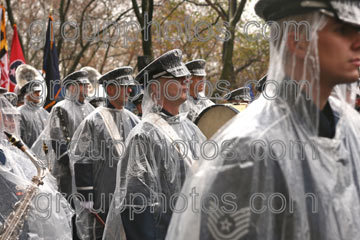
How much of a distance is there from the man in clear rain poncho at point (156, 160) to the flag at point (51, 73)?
18.8 feet

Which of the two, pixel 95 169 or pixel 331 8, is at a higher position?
pixel 331 8

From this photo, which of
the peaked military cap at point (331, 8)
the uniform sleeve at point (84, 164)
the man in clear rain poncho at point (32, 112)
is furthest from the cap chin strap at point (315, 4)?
the man in clear rain poncho at point (32, 112)

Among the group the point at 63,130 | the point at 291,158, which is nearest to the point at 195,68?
the point at 63,130

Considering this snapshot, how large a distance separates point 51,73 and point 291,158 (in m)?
9.61

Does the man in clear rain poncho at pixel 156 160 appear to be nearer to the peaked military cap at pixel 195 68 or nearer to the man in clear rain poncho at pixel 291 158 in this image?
the man in clear rain poncho at pixel 291 158

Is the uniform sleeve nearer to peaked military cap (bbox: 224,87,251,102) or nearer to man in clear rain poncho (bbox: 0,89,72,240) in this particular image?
man in clear rain poncho (bbox: 0,89,72,240)

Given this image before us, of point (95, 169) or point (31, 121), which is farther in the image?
point (31, 121)

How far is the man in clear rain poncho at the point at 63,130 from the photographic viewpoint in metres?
8.18

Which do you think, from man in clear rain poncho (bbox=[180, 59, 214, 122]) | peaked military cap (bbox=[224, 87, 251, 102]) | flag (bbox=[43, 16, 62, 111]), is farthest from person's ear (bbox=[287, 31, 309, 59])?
flag (bbox=[43, 16, 62, 111])

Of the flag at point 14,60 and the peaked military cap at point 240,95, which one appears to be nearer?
the peaked military cap at point 240,95

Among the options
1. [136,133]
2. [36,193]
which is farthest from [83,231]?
[136,133]

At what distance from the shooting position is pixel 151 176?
4.21 m

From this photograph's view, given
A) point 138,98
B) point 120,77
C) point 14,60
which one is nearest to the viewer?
point 120,77

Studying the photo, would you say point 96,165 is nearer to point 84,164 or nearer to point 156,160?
point 84,164
